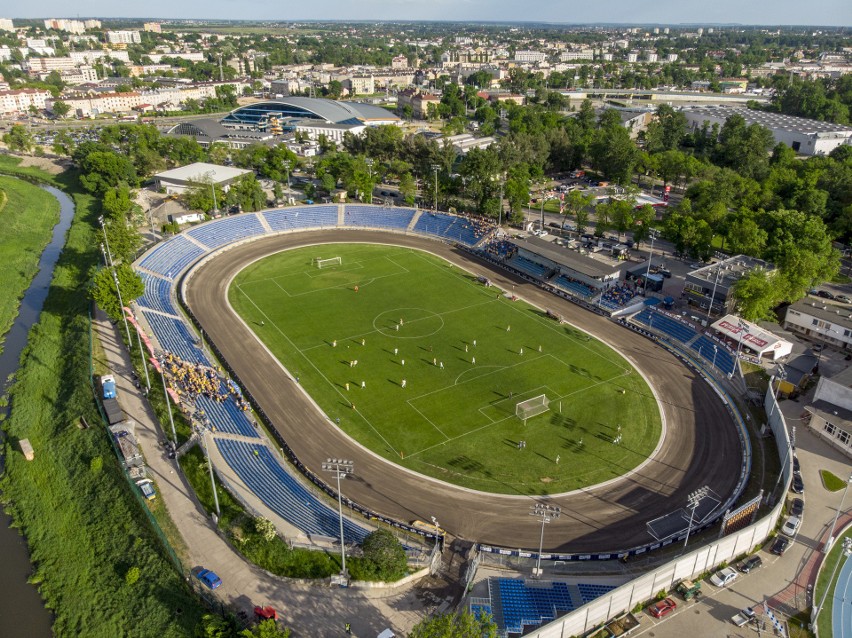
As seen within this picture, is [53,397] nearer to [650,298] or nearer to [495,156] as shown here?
[650,298]

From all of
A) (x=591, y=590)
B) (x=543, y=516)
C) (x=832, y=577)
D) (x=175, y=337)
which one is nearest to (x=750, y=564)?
(x=832, y=577)

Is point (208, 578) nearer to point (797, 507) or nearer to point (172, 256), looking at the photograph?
point (797, 507)

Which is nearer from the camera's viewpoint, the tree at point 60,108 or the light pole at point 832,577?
Answer: the light pole at point 832,577

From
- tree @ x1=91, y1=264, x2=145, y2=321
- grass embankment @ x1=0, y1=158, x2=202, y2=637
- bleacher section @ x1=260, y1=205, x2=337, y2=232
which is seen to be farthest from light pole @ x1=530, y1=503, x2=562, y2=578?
bleacher section @ x1=260, y1=205, x2=337, y2=232

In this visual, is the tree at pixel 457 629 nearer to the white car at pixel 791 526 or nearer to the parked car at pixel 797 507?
the white car at pixel 791 526

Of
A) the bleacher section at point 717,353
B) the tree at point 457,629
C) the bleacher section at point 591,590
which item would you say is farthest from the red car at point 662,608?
the bleacher section at point 717,353

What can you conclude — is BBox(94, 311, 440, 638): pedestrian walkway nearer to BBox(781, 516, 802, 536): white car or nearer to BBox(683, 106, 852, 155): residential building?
BBox(781, 516, 802, 536): white car

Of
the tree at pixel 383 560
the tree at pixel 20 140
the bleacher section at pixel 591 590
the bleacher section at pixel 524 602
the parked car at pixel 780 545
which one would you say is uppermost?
the tree at pixel 20 140
